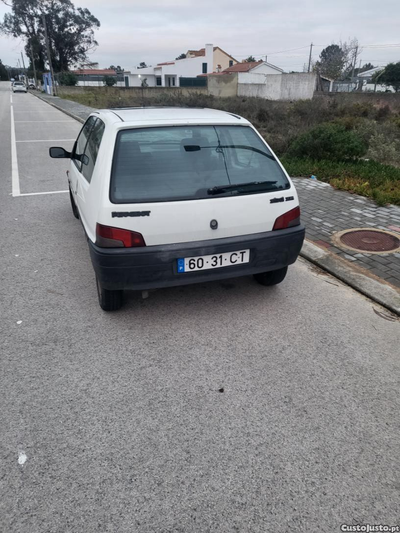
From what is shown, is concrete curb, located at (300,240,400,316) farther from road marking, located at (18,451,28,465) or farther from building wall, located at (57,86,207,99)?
building wall, located at (57,86,207,99)

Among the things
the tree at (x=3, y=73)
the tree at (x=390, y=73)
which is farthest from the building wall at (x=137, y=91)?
the tree at (x=3, y=73)

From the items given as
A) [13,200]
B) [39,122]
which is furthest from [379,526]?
[39,122]

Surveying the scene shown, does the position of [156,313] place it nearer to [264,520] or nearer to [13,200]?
[264,520]

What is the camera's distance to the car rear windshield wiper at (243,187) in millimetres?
3129

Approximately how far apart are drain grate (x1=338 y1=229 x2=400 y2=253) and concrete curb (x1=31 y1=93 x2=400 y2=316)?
0.43m

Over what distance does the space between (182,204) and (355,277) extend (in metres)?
2.12

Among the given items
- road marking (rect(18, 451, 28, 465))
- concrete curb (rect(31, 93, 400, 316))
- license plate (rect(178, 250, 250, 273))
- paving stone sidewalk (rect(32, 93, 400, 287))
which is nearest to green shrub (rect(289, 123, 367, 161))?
paving stone sidewalk (rect(32, 93, 400, 287))

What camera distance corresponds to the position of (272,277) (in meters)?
3.87

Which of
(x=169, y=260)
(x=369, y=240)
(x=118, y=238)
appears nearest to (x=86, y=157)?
(x=118, y=238)

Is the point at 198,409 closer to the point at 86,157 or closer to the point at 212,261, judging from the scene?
the point at 212,261

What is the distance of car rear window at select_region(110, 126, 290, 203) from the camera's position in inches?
118

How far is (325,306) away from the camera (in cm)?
368

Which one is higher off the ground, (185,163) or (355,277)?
(185,163)

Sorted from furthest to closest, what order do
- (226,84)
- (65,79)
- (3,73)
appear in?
1. (3,73)
2. (65,79)
3. (226,84)
